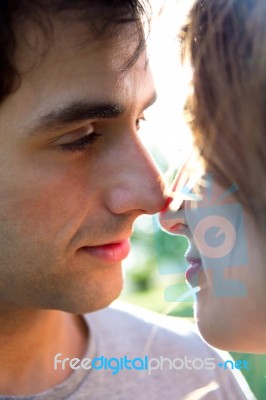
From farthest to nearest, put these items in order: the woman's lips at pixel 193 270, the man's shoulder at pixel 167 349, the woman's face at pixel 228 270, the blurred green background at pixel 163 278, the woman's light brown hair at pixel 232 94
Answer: the man's shoulder at pixel 167 349 → the blurred green background at pixel 163 278 → the woman's lips at pixel 193 270 → the woman's face at pixel 228 270 → the woman's light brown hair at pixel 232 94

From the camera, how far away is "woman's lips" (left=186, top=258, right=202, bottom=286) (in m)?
1.72

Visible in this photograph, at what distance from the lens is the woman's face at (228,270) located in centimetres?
156

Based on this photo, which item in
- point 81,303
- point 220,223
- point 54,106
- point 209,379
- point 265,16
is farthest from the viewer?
point 209,379

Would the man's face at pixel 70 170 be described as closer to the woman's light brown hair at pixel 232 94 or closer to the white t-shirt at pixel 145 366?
the white t-shirt at pixel 145 366

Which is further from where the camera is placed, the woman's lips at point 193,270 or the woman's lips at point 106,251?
the woman's lips at point 106,251

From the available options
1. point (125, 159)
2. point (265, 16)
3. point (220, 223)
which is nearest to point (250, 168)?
point (220, 223)

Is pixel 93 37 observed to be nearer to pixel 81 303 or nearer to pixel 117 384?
pixel 81 303

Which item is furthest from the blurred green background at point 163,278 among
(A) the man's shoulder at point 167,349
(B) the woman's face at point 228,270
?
(B) the woman's face at point 228,270

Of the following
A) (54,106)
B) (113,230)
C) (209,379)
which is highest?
(54,106)

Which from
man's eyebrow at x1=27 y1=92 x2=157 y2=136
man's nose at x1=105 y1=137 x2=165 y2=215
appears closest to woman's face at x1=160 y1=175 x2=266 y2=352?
man's nose at x1=105 y1=137 x2=165 y2=215

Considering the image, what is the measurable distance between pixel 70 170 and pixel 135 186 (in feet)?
0.56

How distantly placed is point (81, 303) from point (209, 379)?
0.46 metres

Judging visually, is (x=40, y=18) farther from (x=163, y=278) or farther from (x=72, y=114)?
(x=163, y=278)

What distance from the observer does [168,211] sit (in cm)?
184
